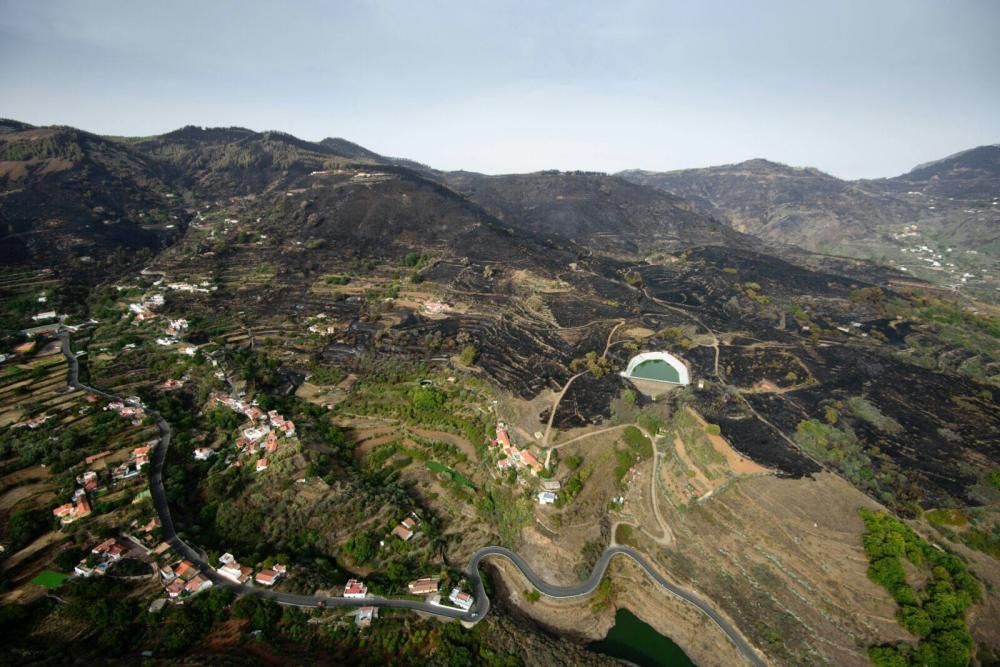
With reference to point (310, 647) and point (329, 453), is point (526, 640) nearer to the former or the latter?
point (310, 647)

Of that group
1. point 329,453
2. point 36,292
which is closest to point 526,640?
point 329,453

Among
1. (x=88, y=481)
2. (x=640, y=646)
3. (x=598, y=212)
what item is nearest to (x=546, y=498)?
(x=640, y=646)

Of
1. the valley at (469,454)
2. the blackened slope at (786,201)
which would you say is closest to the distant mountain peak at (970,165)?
the blackened slope at (786,201)

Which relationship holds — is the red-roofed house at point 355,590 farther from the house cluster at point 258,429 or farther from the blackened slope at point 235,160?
the blackened slope at point 235,160

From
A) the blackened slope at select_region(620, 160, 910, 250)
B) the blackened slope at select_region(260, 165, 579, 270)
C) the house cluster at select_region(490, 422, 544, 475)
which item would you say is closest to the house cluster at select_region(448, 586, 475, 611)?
the house cluster at select_region(490, 422, 544, 475)

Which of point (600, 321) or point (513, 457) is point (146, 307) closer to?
point (513, 457)
